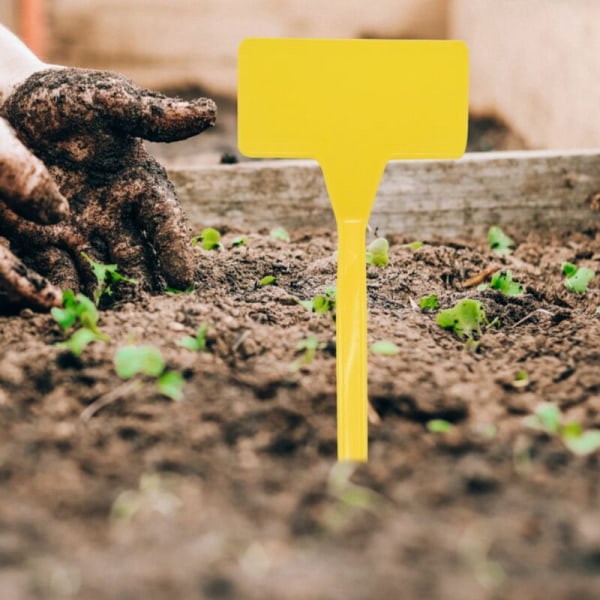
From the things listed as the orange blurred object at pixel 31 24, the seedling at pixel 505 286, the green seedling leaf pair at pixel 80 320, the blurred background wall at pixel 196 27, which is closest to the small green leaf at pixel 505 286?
the seedling at pixel 505 286

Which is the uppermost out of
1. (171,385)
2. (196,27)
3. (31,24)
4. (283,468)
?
(196,27)

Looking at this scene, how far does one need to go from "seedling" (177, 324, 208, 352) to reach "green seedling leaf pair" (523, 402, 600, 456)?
1.55 feet

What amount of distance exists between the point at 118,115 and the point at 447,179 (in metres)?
1.31

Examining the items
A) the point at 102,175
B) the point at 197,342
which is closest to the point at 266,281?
the point at 102,175

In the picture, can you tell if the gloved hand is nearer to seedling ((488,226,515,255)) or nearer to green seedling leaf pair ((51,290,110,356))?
green seedling leaf pair ((51,290,110,356))

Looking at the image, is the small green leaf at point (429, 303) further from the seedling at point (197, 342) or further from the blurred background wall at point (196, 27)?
the blurred background wall at point (196, 27)

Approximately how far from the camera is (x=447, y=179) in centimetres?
253

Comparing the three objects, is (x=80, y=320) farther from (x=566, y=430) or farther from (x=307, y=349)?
(x=566, y=430)

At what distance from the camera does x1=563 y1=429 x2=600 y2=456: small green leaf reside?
2.93 ft

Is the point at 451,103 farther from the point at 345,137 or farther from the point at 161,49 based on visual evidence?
the point at 161,49

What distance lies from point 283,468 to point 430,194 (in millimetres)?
1750

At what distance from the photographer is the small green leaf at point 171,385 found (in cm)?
103

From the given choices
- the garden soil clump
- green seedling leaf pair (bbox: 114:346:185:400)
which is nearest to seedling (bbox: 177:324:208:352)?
the garden soil clump

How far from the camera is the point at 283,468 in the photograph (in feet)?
2.98
